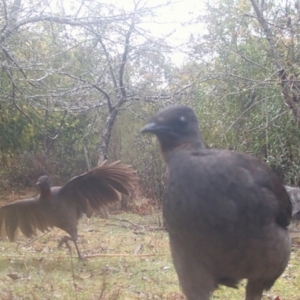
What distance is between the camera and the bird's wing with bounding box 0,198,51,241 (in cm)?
556

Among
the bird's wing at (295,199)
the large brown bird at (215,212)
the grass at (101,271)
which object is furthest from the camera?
the bird's wing at (295,199)

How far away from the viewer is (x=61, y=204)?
568cm

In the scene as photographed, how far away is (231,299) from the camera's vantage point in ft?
13.8

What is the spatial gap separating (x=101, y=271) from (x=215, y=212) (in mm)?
2781

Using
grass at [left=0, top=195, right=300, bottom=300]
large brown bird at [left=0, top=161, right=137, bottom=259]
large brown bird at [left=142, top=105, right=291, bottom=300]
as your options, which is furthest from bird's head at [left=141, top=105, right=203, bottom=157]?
large brown bird at [left=0, top=161, right=137, bottom=259]

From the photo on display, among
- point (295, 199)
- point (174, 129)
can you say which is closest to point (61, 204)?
point (174, 129)

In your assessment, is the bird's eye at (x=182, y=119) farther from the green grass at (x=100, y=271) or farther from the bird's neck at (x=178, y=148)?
the green grass at (x=100, y=271)

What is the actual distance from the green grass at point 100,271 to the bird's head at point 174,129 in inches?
52.5

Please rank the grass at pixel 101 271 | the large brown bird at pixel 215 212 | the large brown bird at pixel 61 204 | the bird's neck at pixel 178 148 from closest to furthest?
the large brown bird at pixel 215 212 < the bird's neck at pixel 178 148 < the grass at pixel 101 271 < the large brown bird at pixel 61 204

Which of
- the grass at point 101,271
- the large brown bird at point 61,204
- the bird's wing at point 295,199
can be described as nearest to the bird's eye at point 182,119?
the grass at point 101,271

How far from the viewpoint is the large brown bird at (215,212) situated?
2602 millimetres

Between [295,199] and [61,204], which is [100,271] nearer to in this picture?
[61,204]

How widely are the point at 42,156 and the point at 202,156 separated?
903 centimetres

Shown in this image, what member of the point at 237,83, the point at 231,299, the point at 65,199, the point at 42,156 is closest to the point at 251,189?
the point at 231,299
